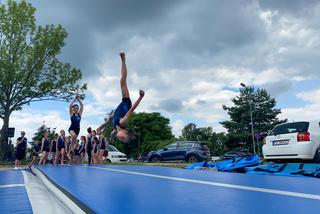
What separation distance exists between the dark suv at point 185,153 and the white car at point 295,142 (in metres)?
7.92

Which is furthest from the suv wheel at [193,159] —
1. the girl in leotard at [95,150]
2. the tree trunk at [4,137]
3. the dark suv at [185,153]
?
the tree trunk at [4,137]

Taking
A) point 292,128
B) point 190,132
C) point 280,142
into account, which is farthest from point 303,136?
point 190,132

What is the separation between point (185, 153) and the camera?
17062 millimetres

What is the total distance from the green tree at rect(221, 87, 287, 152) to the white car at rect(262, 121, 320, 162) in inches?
1508

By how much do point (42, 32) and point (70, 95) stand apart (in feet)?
16.0

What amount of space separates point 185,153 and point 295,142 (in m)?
9.35

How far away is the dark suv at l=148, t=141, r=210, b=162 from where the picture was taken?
16.7 meters

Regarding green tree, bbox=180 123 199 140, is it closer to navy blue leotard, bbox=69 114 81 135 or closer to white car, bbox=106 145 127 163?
white car, bbox=106 145 127 163

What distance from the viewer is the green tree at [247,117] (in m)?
47.3

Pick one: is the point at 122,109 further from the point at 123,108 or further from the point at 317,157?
the point at 317,157

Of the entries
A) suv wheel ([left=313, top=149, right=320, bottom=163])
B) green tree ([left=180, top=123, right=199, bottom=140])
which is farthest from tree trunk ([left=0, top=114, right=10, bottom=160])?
green tree ([left=180, top=123, right=199, bottom=140])

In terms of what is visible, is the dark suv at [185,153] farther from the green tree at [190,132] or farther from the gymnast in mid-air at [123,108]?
the green tree at [190,132]

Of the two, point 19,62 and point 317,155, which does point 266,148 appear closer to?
point 317,155

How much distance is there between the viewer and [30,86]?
813 inches
